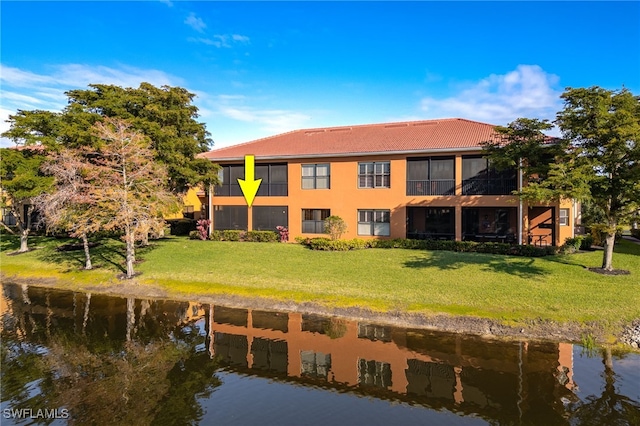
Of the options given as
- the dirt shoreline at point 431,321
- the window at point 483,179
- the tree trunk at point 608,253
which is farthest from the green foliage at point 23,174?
the tree trunk at point 608,253

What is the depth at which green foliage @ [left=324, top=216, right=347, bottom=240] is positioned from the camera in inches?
1057

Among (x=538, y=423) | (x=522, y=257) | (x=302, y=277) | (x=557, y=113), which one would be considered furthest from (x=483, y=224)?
(x=538, y=423)

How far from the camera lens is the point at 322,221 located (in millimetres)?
29125

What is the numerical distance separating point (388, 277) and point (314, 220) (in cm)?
1168

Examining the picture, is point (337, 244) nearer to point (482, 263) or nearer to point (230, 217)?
point (482, 263)

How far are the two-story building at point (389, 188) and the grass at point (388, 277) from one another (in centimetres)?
345

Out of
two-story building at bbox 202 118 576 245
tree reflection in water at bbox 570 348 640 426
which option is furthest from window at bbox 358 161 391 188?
tree reflection in water at bbox 570 348 640 426

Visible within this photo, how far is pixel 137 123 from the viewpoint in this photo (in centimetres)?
2419

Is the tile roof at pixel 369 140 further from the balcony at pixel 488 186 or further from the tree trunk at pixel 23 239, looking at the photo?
the tree trunk at pixel 23 239

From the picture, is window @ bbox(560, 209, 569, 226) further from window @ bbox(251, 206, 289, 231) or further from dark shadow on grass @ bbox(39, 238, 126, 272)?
dark shadow on grass @ bbox(39, 238, 126, 272)

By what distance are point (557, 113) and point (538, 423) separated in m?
14.8

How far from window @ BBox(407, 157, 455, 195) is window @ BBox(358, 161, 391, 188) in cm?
145

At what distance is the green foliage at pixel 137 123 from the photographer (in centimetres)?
2408

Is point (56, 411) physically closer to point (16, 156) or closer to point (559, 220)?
point (16, 156)
